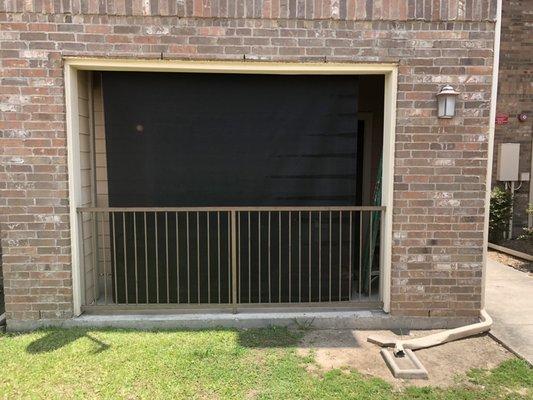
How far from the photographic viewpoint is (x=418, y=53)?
12.3ft

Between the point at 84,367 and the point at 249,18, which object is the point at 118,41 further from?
the point at 84,367

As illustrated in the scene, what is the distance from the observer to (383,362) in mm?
3340

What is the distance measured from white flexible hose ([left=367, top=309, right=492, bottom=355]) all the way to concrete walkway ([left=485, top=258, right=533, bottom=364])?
0.41 feet

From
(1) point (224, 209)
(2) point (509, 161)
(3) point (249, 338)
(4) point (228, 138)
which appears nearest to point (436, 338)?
(3) point (249, 338)

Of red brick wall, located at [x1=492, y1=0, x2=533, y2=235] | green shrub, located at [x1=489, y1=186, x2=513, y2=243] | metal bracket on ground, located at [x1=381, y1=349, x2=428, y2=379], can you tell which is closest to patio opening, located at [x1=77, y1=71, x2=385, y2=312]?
metal bracket on ground, located at [x1=381, y1=349, x2=428, y2=379]

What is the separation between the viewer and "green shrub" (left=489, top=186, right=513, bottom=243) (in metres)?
7.59

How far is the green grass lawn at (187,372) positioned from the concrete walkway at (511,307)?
42cm

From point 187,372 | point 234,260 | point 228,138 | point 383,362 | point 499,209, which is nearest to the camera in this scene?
point 187,372

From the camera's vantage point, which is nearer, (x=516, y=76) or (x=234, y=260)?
(x=234, y=260)

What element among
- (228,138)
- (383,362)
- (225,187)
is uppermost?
(228,138)

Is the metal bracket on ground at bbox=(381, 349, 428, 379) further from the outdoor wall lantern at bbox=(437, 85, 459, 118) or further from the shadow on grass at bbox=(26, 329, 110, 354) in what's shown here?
the shadow on grass at bbox=(26, 329, 110, 354)

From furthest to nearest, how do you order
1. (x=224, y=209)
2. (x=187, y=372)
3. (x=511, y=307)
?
(x=511, y=307)
(x=224, y=209)
(x=187, y=372)

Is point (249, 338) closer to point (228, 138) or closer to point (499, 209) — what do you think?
point (228, 138)

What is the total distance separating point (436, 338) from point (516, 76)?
6.12 metres
